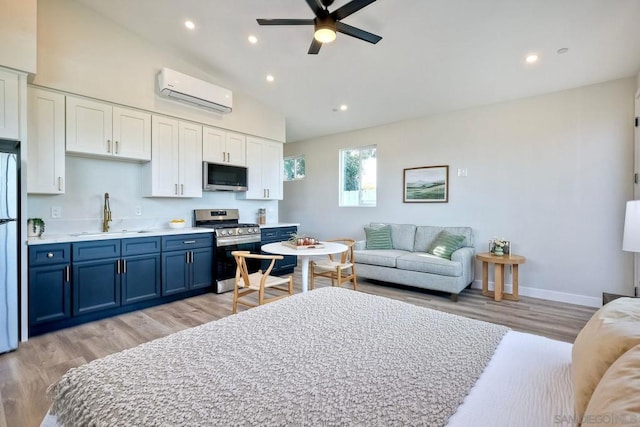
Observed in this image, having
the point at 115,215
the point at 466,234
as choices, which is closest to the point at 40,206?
the point at 115,215

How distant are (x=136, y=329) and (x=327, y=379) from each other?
282cm

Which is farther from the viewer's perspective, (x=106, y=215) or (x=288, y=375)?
(x=106, y=215)

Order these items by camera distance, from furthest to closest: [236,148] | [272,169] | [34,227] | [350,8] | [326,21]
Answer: [272,169] → [236,148] → [34,227] → [326,21] → [350,8]

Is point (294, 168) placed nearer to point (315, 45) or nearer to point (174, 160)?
point (174, 160)

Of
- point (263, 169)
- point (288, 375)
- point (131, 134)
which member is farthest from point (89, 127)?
point (288, 375)

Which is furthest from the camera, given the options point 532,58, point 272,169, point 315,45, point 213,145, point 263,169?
point 272,169

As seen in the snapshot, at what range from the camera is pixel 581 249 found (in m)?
3.67

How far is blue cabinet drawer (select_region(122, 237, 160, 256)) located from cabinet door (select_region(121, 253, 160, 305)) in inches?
2.3

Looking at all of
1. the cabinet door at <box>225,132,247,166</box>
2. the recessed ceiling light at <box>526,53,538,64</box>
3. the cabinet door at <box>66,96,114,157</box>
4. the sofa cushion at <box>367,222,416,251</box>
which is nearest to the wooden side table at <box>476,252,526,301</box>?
the sofa cushion at <box>367,222,416,251</box>

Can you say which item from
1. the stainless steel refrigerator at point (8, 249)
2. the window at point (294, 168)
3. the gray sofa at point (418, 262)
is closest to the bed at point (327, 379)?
the stainless steel refrigerator at point (8, 249)

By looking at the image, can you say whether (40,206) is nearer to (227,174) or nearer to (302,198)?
(227,174)

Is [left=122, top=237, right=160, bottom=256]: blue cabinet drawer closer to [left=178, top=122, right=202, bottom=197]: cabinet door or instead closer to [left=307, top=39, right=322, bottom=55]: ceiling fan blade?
[left=178, top=122, right=202, bottom=197]: cabinet door

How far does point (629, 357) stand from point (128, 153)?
4426 mm

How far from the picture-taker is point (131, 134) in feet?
12.1
